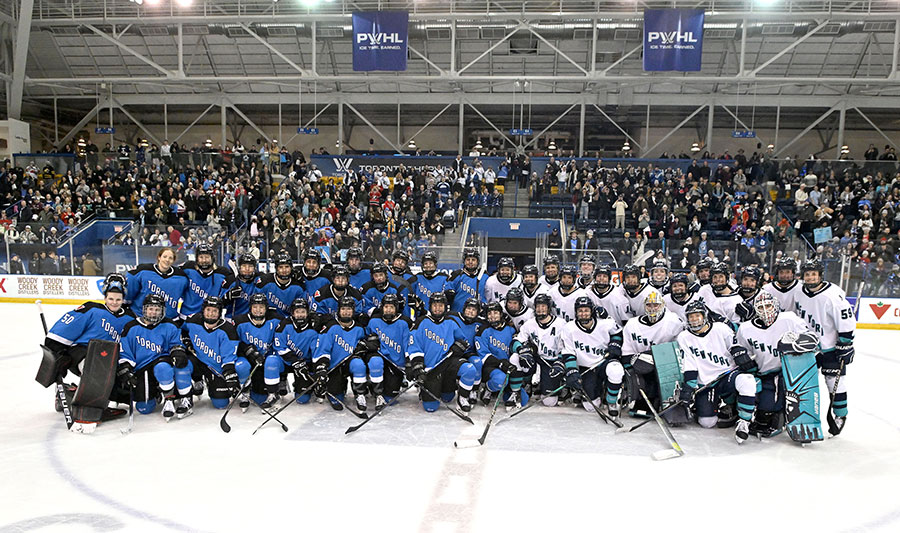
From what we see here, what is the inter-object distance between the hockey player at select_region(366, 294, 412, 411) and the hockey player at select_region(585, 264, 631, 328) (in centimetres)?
203

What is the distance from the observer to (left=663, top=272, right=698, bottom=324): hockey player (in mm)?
6324

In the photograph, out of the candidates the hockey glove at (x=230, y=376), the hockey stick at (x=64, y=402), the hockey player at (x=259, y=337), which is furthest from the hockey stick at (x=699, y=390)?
the hockey stick at (x=64, y=402)

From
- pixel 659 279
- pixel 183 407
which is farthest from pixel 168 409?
pixel 659 279

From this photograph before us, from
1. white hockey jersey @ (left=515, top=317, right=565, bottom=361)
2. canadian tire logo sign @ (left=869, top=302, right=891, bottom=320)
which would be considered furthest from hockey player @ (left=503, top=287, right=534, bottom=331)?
canadian tire logo sign @ (left=869, top=302, right=891, bottom=320)

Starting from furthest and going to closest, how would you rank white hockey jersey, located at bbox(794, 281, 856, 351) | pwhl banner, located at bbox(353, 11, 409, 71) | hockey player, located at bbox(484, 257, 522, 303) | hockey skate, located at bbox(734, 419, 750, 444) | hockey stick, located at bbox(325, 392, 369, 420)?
1. pwhl banner, located at bbox(353, 11, 409, 71)
2. hockey player, located at bbox(484, 257, 522, 303)
3. hockey stick, located at bbox(325, 392, 369, 420)
4. white hockey jersey, located at bbox(794, 281, 856, 351)
5. hockey skate, located at bbox(734, 419, 750, 444)

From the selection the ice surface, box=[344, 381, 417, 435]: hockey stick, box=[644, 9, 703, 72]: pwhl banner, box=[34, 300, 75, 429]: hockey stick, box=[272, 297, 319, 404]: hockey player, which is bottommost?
the ice surface

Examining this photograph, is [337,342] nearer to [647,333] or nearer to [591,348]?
[591,348]

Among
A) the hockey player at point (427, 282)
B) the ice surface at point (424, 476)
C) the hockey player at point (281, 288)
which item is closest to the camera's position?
the ice surface at point (424, 476)

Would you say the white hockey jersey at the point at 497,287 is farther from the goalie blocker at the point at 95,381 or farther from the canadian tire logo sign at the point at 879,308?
the canadian tire logo sign at the point at 879,308

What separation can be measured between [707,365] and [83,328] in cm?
542

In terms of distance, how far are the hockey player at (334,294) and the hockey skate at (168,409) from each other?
1.55 m

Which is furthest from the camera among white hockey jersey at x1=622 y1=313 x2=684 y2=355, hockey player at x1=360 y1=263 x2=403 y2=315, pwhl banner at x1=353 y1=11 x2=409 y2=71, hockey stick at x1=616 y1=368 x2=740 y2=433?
pwhl banner at x1=353 y1=11 x2=409 y2=71

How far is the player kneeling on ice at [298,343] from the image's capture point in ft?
19.1

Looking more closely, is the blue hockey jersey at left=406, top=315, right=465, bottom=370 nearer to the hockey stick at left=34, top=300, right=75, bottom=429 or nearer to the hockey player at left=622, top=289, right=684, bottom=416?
the hockey player at left=622, top=289, right=684, bottom=416
